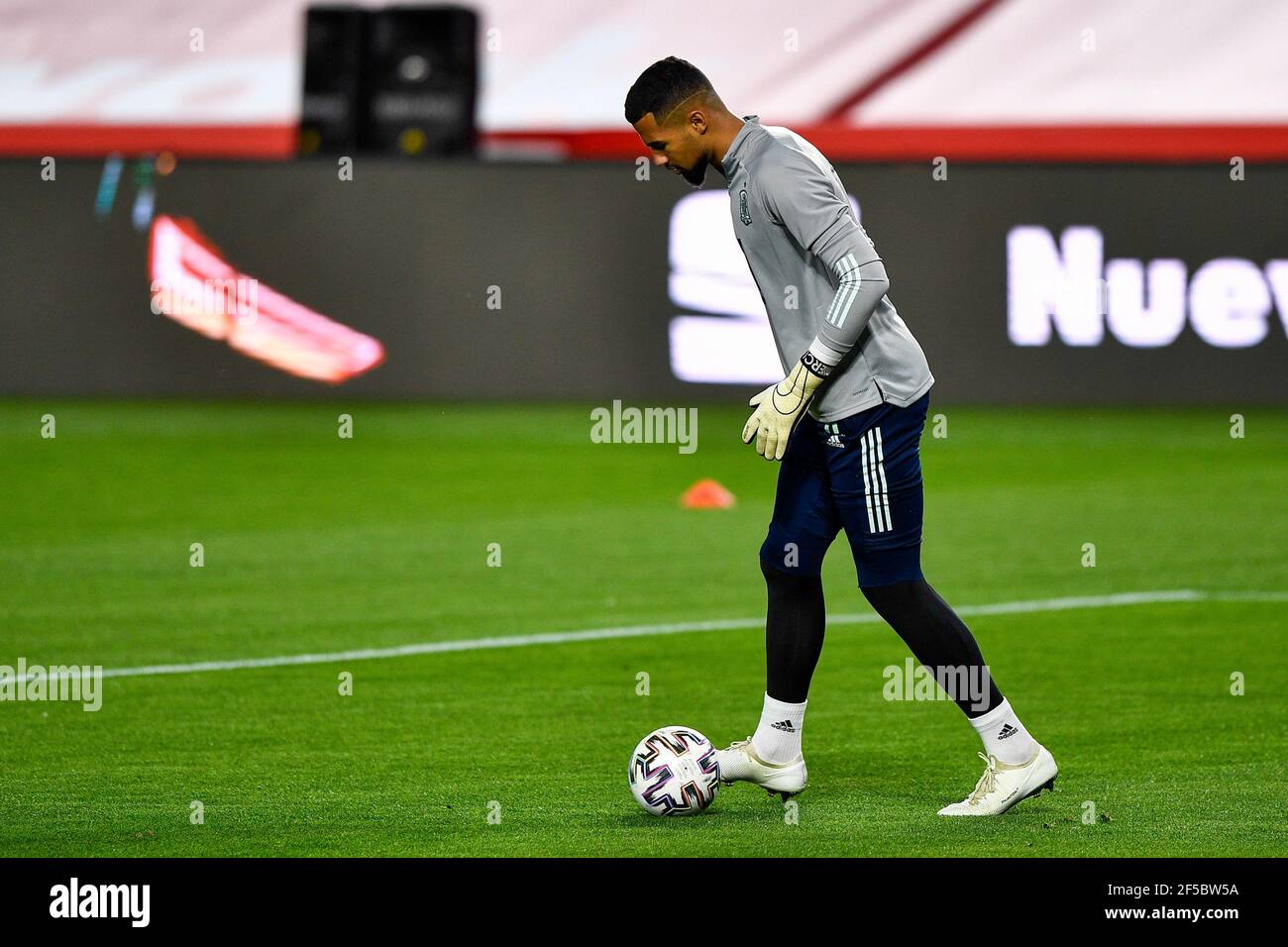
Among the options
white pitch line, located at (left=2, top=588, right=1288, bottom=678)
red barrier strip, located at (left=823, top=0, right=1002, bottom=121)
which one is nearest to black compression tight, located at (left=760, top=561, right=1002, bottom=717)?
white pitch line, located at (left=2, top=588, right=1288, bottom=678)

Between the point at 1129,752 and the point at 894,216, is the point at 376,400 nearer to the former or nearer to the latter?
the point at 894,216

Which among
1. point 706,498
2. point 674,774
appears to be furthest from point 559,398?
point 674,774

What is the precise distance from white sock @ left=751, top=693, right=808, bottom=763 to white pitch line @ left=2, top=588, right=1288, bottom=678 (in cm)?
277

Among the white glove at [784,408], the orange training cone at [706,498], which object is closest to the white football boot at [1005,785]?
the white glove at [784,408]

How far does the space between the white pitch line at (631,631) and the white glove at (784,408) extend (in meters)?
3.32

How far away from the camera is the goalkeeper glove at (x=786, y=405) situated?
584cm

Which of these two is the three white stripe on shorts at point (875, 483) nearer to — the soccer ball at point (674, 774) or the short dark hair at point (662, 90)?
the soccer ball at point (674, 774)

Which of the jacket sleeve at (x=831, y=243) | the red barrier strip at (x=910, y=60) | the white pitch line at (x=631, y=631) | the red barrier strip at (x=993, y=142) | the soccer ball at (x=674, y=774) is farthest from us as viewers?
the red barrier strip at (x=910, y=60)

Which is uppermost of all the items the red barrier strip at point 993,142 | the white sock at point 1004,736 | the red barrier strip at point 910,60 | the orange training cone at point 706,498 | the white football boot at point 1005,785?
the red barrier strip at point 910,60

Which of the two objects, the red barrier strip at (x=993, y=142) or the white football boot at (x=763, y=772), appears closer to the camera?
the white football boot at (x=763, y=772)

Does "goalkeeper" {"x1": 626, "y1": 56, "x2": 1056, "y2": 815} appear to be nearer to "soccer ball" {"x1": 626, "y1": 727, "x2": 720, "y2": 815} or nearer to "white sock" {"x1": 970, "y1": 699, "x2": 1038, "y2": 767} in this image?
"white sock" {"x1": 970, "y1": 699, "x2": 1038, "y2": 767}

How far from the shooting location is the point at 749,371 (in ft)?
57.8

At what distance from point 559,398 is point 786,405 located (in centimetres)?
1246

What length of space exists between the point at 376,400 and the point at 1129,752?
39.6 feet
